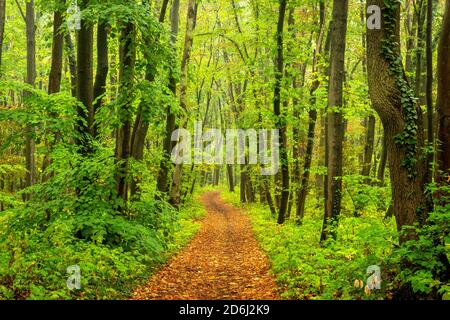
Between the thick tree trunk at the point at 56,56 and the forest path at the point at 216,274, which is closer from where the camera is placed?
the forest path at the point at 216,274

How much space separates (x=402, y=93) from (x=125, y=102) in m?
5.42

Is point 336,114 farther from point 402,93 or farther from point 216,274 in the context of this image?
point 216,274

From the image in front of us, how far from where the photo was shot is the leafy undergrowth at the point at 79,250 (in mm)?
6051

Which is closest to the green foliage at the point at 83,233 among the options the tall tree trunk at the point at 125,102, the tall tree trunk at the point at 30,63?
the tall tree trunk at the point at 125,102

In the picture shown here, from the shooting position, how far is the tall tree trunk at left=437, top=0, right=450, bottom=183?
6.51 metres

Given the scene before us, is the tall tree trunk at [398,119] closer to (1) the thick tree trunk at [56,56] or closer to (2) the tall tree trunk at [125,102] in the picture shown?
(2) the tall tree trunk at [125,102]

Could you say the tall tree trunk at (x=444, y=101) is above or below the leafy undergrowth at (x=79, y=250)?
above

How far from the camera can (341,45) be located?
9898 mm

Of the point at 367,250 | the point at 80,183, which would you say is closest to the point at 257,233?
the point at 367,250

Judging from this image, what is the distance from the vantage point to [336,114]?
1002cm

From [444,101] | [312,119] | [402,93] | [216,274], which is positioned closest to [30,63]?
[312,119]

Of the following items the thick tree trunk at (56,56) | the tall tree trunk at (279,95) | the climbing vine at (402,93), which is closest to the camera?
the climbing vine at (402,93)

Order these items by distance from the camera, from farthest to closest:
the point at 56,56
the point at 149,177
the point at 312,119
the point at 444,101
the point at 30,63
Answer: the point at 30,63, the point at 312,119, the point at 56,56, the point at 149,177, the point at 444,101
